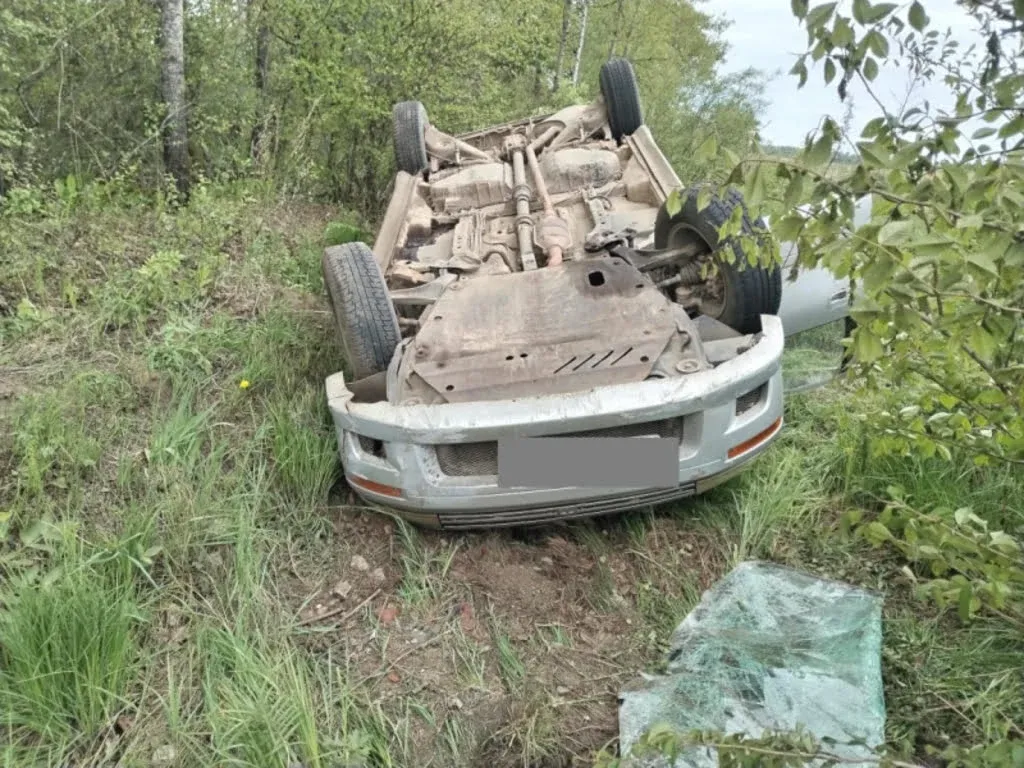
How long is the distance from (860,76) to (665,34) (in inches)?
476

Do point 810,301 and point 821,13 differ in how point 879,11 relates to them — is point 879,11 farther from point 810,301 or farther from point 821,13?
point 810,301

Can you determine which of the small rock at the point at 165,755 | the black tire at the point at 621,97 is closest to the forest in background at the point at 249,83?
the black tire at the point at 621,97

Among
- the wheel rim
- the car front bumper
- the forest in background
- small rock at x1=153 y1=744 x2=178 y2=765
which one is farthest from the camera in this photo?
the forest in background

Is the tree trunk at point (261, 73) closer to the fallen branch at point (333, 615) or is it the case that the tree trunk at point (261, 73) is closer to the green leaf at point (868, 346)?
the fallen branch at point (333, 615)

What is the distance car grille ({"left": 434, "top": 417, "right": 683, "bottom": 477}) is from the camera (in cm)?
235

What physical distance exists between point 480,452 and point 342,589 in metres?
0.66

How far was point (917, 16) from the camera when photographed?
2.67 ft

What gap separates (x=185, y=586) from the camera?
91.5 inches

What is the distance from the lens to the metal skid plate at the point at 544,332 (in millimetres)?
2402

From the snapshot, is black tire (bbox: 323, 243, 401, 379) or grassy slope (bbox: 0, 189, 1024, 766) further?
black tire (bbox: 323, 243, 401, 379)

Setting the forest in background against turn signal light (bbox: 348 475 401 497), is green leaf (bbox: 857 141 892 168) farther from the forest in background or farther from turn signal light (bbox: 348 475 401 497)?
the forest in background

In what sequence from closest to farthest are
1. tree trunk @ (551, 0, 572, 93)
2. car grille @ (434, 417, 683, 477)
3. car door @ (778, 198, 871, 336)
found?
car grille @ (434, 417, 683, 477) < car door @ (778, 198, 871, 336) < tree trunk @ (551, 0, 572, 93)

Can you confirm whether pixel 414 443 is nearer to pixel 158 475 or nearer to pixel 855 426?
pixel 158 475

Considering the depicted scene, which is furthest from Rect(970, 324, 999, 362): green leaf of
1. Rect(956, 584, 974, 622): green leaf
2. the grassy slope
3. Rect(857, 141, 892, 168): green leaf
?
the grassy slope
